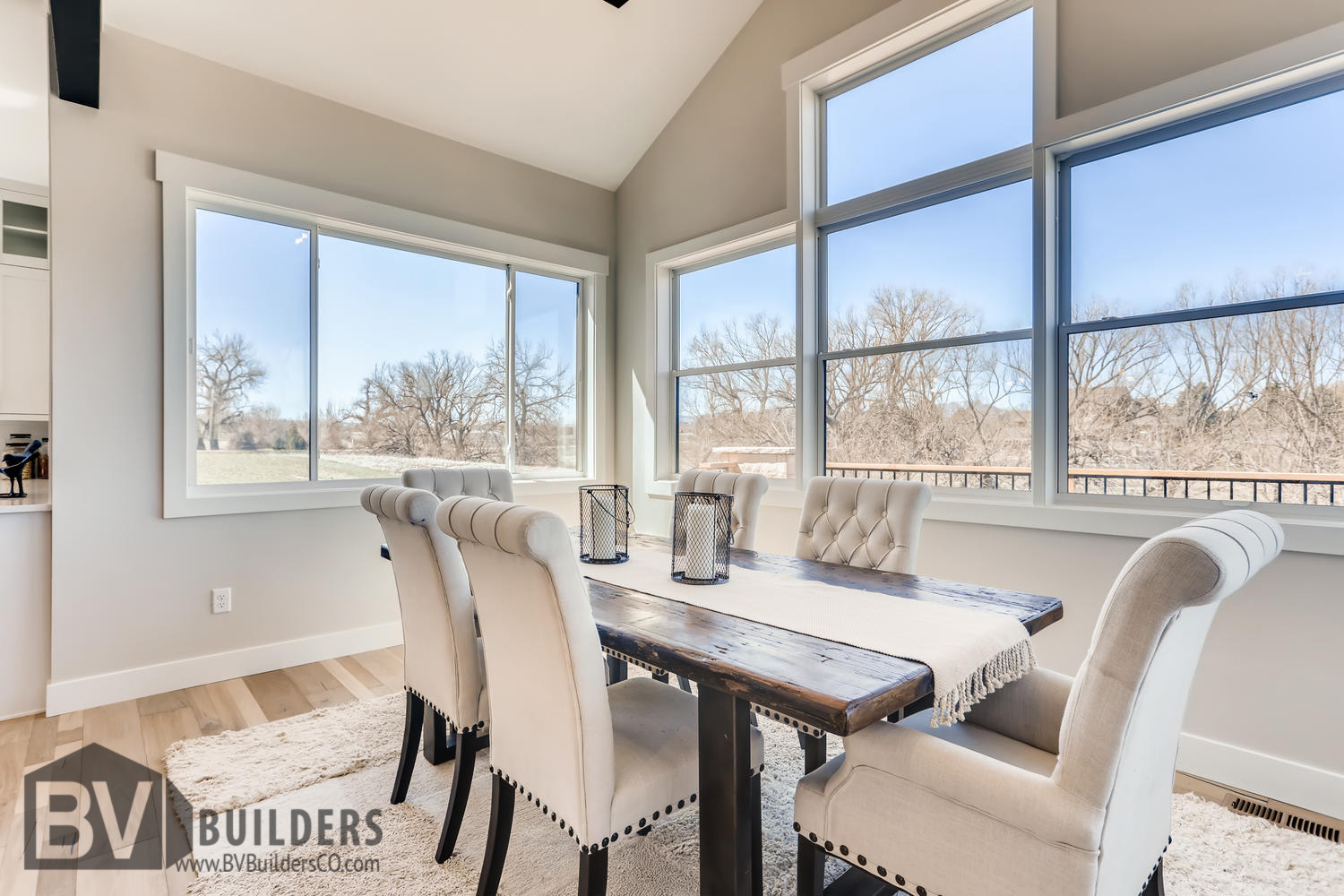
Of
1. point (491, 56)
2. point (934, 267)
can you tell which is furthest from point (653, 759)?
point (491, 56)

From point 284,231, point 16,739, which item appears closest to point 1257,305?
point 284,231

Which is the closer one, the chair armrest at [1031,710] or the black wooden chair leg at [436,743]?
the chair armrest at [1031,710]

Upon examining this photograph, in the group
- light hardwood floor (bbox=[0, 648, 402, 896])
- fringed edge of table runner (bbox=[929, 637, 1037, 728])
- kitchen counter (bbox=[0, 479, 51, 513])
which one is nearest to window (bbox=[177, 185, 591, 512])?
Result: kitchen counter (bbox=[0, 479, 51, 513])

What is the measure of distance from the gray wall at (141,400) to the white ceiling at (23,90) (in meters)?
0.26

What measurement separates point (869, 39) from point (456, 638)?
10.1 ft

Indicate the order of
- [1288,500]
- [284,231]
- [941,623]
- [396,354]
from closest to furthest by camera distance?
1. [941,623]
2. [1288,500]
3. [284,231]
4. [396,354]

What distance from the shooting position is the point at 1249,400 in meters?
2.17

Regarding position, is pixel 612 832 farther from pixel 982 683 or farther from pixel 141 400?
pixel 141 400

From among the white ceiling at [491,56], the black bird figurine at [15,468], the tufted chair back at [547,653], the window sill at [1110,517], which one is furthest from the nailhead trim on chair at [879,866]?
the white ceiling at [491,56]

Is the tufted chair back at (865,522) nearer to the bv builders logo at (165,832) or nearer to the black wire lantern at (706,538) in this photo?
the black wire lantern at (706,538)

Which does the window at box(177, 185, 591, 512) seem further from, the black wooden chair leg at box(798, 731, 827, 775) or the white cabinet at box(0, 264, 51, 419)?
the black wooden chair leg at box(798, 731, 827, 775)

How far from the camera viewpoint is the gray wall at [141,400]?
8.79 feet

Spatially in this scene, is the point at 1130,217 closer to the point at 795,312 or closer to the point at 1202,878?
the point at 795,312

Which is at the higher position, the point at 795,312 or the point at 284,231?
the point at 284,231
